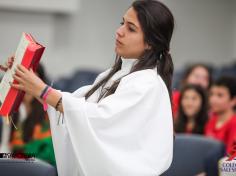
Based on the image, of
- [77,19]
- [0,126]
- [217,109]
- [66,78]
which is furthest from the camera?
[77,19]

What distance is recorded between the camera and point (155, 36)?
8.15 ft

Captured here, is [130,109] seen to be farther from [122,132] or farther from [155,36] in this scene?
[155,36]

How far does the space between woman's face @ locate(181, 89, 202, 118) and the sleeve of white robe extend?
257cm

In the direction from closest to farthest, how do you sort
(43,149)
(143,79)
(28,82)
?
(28,82), (143,79), (43,149)

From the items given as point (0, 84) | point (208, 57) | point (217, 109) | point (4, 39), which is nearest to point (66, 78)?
point (4, 39)

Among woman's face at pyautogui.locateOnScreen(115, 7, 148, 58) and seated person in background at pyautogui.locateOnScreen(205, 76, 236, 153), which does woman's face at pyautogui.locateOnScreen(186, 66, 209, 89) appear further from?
woman's face at pyautogui.locateOnScreen(115, 7, 148, 58)

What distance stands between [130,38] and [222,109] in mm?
2537

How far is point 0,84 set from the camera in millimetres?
2508

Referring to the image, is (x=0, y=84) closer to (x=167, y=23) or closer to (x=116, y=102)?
(x=116, y=102)

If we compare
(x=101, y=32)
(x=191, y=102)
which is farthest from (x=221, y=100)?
(x=101, y=32)

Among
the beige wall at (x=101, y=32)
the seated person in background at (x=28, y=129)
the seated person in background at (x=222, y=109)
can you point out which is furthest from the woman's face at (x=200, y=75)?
the beige wall at (x=101, y=32)

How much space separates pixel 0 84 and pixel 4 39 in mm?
5228

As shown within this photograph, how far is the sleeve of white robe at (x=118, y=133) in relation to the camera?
232 centimetres

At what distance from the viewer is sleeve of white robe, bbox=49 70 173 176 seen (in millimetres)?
2320
